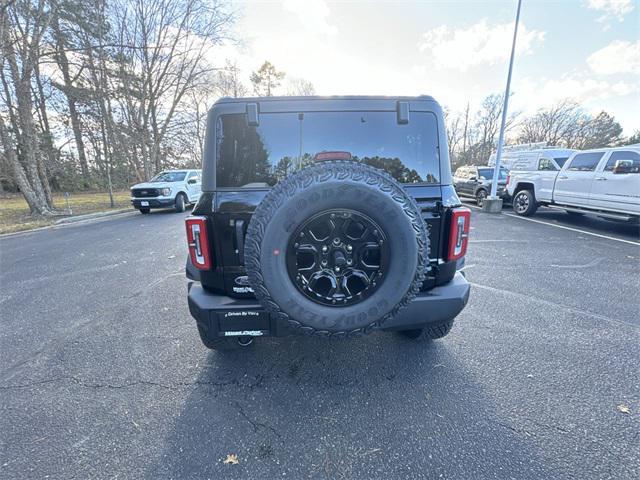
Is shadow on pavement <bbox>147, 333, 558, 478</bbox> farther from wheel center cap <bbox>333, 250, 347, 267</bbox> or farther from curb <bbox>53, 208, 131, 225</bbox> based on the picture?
curb <bbox>53, 208, 131, 225</bbox>

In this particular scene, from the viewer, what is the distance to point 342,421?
1923mm

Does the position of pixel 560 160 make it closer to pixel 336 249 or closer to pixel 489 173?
pixel 489 173

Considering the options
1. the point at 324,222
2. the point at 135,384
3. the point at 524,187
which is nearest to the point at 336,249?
the point at 324,222

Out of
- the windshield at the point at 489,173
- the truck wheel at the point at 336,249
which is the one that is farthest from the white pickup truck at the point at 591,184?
the truck wheel at the point at 336,249

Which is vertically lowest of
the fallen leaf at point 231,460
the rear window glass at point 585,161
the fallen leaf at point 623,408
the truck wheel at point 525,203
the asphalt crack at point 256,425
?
the fallen leaf at point 623,408

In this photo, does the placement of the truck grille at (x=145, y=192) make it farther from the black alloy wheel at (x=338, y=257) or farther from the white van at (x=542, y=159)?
the white van at (x=542, y=159)

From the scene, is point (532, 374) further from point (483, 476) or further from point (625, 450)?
point (483, 476)

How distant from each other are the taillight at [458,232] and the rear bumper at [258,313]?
0.30 metres

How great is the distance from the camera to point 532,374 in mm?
2338

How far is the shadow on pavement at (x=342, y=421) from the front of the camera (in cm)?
162

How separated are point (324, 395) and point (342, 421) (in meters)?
0.25

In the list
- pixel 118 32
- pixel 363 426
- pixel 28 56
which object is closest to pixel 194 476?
pixel 363 426

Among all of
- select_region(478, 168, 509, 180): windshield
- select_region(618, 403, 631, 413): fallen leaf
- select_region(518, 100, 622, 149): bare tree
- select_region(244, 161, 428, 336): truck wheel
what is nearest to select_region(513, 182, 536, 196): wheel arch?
select_region(478, 168, 509, 180): windshield

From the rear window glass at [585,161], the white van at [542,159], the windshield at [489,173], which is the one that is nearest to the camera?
the rear window glass at [585,161]
